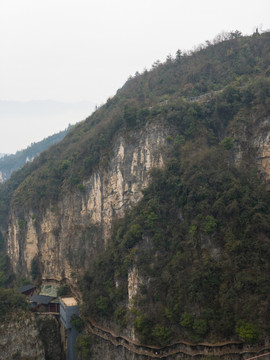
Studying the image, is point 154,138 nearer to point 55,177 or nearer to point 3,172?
point 55,177

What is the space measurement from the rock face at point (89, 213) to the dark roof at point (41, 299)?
2.42 m

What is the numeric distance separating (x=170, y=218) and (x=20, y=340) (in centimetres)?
1301

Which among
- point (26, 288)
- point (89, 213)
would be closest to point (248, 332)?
point (89, 213)

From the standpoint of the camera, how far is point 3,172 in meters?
87.9

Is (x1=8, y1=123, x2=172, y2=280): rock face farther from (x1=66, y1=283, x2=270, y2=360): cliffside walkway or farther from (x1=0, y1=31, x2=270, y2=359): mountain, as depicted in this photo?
(x1=66, y1=283, x2=270, y2=360): cliffside walkway

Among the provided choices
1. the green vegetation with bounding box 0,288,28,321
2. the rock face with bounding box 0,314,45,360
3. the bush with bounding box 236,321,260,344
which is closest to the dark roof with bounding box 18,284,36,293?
the green vegetation with bounding box 0,288,28,321

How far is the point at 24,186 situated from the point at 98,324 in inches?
713

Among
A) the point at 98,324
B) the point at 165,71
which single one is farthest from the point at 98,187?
the point at 165,71

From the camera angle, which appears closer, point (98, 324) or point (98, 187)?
point (98, 324)

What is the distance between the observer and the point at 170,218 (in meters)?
24.7

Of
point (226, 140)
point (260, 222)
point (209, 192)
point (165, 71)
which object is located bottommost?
point (260, 222)

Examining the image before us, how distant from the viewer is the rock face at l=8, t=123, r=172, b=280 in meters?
27.9

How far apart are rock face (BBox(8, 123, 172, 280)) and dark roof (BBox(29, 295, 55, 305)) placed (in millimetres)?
2422

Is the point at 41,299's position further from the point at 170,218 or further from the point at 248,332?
the point at 248,332
